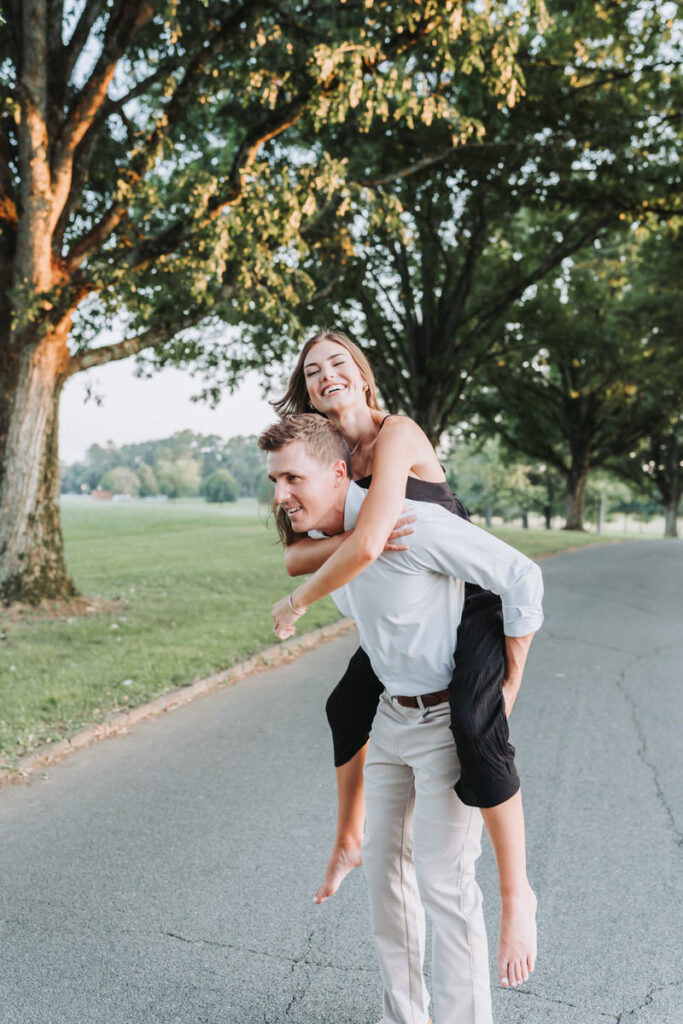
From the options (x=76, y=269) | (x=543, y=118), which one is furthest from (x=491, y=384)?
(x=76, y=269)

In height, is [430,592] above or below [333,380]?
below

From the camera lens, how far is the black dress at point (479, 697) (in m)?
1.99

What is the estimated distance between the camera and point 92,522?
119 ft

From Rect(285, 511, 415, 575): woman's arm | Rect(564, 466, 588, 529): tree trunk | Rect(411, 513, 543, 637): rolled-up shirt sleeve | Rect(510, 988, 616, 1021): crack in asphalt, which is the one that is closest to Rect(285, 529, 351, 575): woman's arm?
Rect(285, 511, 415, 575): woman's arm

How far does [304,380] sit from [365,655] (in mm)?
877

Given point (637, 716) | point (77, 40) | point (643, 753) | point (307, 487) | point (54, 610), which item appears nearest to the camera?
point (307, 487)

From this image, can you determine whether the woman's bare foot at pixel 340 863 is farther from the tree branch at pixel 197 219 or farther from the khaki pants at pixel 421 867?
the tree branch at pixel 197 219

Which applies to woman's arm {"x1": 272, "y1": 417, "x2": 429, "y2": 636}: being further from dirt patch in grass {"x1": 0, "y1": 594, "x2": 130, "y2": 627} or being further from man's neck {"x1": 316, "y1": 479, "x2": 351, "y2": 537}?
dirt patch in grass {"x1": 0, "y1": 594, "x2": 130, "y2": 627}

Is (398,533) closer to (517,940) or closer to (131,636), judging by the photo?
(517,940)

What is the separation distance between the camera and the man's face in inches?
79.7

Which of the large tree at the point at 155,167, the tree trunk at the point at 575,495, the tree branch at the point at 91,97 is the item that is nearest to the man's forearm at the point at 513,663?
the large tree at the point at 155,167

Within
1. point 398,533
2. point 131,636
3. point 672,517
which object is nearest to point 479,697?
point 398,533

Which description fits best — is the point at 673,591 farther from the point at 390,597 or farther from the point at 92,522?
the point at 92,522

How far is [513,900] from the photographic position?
2051mm
